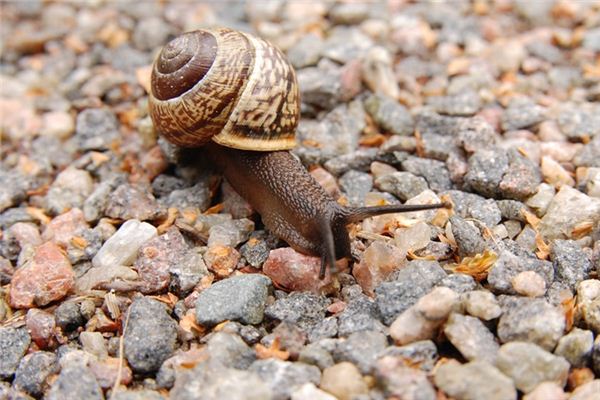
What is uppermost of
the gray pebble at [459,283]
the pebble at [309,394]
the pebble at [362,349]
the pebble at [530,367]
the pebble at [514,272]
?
the pebble at [514,272]

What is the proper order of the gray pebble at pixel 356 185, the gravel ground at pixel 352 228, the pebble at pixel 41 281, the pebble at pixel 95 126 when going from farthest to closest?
the pebble at pixel 95 126 < the gray pebble at pixel 356 185 < the pebble at pixel 41 281 < the gravel ground at pixel 352 228

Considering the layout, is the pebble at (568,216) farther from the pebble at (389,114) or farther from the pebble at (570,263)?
the pebble at (389,114)

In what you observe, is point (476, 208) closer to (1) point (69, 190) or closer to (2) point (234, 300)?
(2) point (234, 300)

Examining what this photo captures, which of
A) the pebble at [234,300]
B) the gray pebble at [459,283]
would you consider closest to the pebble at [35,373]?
the pebble at [234,300]

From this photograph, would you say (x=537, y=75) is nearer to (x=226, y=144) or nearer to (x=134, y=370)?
(x=226, y=144)

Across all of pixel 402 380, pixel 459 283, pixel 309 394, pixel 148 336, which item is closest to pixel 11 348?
pixel 148 336

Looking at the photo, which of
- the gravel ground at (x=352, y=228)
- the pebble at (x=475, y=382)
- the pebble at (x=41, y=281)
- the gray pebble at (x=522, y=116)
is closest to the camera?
the pebble at (x=475, y=382)

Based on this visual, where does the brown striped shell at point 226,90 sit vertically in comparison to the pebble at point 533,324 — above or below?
above

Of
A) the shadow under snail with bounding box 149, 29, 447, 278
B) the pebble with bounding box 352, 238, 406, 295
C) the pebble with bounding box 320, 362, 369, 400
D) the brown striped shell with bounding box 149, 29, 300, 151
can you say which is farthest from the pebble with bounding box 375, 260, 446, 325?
the brown striped shell with bounding box 149, 29, 300, 151
